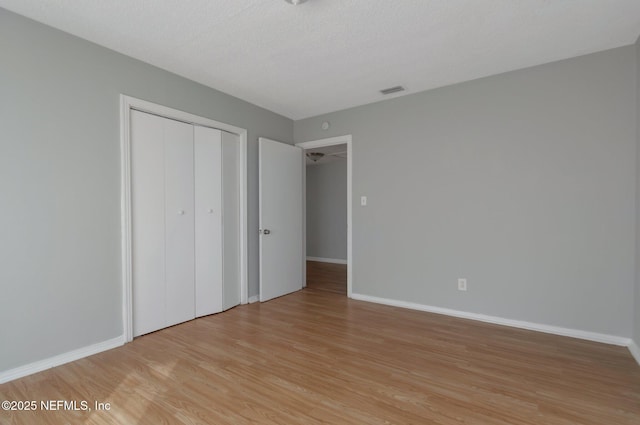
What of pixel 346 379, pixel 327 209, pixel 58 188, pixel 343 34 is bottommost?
pixel 346 379

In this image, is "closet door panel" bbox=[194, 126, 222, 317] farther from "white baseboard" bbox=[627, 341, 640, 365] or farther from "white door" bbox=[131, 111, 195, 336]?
"white baseboard" bbox=[627, 341, 640, 365]

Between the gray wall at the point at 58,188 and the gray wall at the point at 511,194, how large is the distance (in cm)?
273

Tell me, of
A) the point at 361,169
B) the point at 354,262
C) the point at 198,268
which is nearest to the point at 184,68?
the point at 198,268

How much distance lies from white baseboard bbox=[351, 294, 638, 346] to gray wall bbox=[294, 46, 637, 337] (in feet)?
0.16

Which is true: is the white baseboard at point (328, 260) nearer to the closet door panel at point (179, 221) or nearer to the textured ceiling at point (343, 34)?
the closet door panel at point (179, 221)

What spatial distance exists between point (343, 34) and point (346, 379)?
254cm

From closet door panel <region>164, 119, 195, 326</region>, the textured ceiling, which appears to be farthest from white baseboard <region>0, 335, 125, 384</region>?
the textured ceiling

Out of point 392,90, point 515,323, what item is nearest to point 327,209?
point 392,90

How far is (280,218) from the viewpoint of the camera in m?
4.20

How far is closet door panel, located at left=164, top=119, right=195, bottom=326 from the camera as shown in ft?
10.1

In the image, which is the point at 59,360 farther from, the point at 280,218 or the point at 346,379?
the point at 280,218

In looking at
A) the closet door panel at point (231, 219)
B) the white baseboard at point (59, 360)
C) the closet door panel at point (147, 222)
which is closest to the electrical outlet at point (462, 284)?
the closet door panel at point (231, 219)

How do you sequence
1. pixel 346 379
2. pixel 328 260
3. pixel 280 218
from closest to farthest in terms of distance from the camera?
pixel 346 379
pixel 280 218
pixel 328 260

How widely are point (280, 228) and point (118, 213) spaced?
6.48 feet
